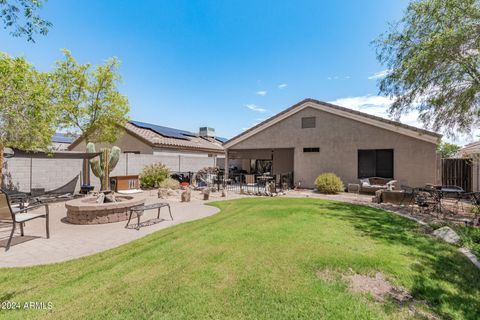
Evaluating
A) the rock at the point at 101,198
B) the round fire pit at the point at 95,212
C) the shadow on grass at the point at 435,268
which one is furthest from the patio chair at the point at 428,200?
the rock at the point at 101,198

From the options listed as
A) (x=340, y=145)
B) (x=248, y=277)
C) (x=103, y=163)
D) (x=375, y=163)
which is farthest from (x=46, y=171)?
(x=375, y=163)

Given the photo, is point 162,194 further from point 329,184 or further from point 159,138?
point 159,138

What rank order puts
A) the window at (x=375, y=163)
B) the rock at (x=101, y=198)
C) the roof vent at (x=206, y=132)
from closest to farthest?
the rock at (x=101, y=198), the window at (x=375, y=163), the roof vent at (x=206, y=132)

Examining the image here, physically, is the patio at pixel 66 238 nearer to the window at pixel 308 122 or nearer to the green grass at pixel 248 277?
the green grass at pixel 248 277

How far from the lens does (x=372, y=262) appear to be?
14.0 feet

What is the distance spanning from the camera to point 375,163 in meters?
14.4

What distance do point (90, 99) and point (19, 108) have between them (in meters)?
7.65

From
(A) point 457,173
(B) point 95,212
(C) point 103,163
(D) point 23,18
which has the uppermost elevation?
(D) point 23,18

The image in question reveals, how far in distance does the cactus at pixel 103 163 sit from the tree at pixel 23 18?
30.2 ft

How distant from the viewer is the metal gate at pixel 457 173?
43.1ft

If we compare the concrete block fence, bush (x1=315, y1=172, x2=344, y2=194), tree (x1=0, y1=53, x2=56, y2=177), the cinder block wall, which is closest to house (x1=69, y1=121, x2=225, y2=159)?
the concrete block fence

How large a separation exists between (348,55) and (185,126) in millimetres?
27655

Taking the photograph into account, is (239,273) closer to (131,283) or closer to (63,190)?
(131,283)

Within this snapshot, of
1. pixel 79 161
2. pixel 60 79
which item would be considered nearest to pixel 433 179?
pixel 79 161
